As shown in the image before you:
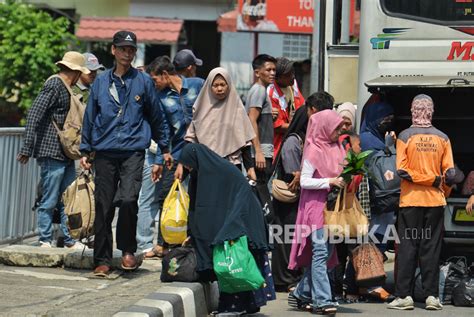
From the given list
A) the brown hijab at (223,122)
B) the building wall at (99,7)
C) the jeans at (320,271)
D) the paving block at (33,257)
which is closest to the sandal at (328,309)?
the jeans at (320,271)

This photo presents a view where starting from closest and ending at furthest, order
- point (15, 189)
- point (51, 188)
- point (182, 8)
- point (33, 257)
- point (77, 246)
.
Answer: point (33, 257)
point (51, 188)
point (77, 246)
point (15, 189)
point (182, 8)

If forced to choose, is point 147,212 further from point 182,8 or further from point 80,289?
point 182,8

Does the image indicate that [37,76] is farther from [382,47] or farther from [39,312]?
[39,312]

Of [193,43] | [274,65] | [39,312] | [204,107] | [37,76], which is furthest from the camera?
[193,43]

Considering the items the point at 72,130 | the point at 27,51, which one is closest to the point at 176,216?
the point at 72,130

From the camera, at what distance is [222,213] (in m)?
8.76

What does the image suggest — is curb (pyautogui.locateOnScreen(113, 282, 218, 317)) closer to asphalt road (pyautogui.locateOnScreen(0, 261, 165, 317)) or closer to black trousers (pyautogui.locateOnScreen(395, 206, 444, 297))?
asphalt road (pyautogui.locateOnScreen(0, 261, 165, 317))

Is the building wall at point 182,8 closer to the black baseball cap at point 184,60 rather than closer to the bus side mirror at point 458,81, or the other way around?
the black baseball cap at point 184,60

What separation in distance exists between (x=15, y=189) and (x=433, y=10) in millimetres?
4445

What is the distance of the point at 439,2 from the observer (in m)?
12.0

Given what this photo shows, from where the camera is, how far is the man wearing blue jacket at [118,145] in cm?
989

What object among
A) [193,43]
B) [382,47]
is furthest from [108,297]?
[193,43]

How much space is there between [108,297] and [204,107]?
1846 millimetres

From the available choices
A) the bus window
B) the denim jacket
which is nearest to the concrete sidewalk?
the denim jacket
